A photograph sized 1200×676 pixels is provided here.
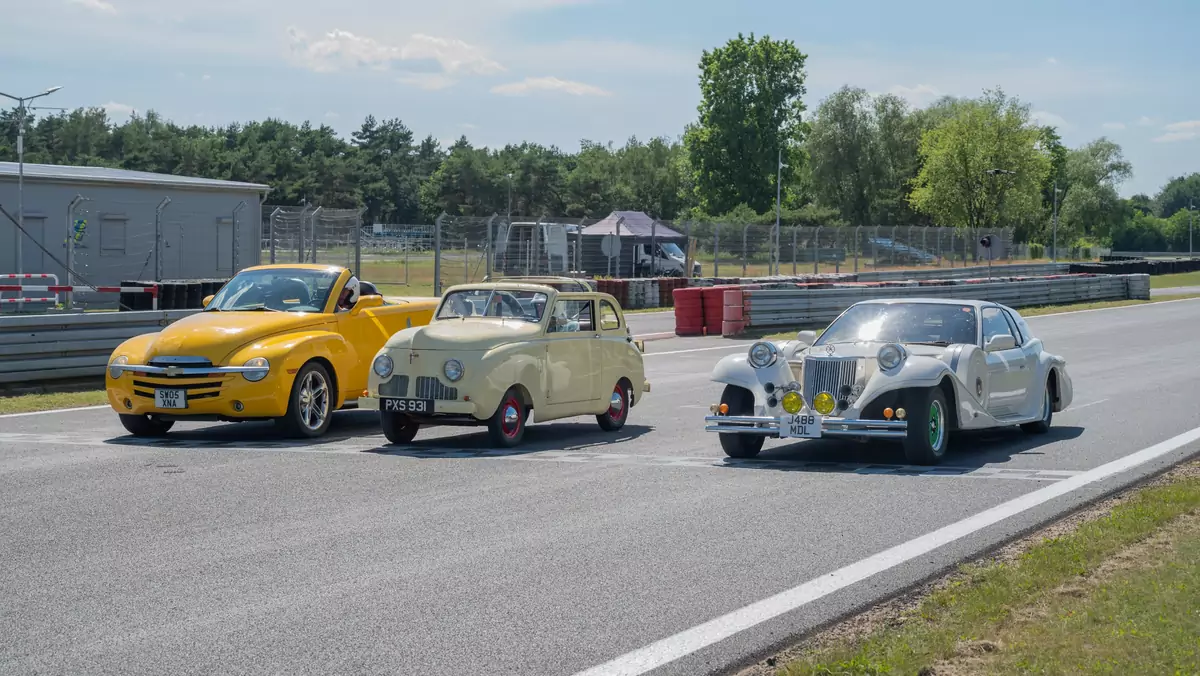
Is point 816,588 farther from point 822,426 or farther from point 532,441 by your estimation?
point 532,441

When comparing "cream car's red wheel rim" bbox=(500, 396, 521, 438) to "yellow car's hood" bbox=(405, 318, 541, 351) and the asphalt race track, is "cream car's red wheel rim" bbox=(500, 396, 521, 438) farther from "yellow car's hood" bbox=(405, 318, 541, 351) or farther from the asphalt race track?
"yellow car's hood" bbox=(405, 318, 541, 351)

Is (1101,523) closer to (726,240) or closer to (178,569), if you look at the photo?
(178,569)

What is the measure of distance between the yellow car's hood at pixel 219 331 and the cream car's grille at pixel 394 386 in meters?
1.42

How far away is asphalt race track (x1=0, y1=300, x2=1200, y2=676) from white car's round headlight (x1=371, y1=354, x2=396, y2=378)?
66cm

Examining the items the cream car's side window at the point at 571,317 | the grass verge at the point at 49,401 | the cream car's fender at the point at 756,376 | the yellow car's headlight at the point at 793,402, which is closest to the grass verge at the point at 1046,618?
the yellow car's headlight at the point at 793,402

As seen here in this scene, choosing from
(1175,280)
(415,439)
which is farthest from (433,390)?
(1175,280)

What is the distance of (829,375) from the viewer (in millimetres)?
11078

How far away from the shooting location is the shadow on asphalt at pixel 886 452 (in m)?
10.8

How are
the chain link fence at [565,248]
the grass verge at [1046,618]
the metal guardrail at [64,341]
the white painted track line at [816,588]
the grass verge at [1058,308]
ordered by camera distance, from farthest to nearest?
the chain link fence at [565,248] < the grass verge at [1058,308] < the metal guardrail at [64,341] < the white painted track line at [816,588] < the grass verge at [1046,618]

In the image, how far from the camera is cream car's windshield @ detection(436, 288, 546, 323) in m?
12.7

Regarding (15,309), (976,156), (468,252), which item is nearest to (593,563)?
(15,309)

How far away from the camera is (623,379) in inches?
534

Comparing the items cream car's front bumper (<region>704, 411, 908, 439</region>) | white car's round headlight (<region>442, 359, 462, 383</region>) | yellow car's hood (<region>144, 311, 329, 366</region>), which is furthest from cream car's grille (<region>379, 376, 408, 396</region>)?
cream car's front bumper (<region>704, 411, 908, 439</region>)

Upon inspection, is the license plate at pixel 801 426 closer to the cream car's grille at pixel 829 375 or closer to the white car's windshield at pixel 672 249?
the cream car's grille at pixel 829 375
